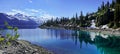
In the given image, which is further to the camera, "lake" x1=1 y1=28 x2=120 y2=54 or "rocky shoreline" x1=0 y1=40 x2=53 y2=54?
"lake" x1=1 y1=28 x2=120 y2=54

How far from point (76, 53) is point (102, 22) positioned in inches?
3976

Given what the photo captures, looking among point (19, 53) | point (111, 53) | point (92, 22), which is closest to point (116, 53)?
point (111, 53)

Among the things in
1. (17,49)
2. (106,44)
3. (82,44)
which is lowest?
(82,44)

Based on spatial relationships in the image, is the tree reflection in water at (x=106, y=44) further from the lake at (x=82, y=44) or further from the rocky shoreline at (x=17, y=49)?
the rocky shoreline at (x=17, y=49)

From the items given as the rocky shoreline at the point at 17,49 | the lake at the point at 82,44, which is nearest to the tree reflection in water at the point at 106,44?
the lake at the point at 82,44

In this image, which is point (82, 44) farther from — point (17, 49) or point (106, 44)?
point (17, 49)

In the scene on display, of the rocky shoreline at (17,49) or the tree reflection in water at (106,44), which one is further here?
the tree reflection in water at (106,44)

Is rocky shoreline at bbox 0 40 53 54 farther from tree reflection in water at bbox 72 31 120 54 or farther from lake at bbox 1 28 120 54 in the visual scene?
tree reflection in water at bbox 72 31 120 54

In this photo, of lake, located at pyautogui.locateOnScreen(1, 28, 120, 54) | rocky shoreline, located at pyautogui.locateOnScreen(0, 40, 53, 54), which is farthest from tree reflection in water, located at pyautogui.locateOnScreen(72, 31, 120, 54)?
rocky shoreline, located at pyautogui.locateOnScreen(0, 40, 53, 54)

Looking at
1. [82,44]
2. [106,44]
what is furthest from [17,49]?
[106,44]

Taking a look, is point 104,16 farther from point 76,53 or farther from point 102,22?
point 76,53

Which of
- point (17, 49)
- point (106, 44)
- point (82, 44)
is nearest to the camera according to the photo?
point (17, 49)

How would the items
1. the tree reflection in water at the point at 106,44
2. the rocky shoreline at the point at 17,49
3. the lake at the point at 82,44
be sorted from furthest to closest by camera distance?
the tree reflection in water at the point at 106,44
the lake at the point at 82,44
the rocky shoreline at the point at 17,49

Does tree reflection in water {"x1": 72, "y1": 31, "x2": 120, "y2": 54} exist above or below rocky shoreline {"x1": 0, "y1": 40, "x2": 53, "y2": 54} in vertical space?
below
